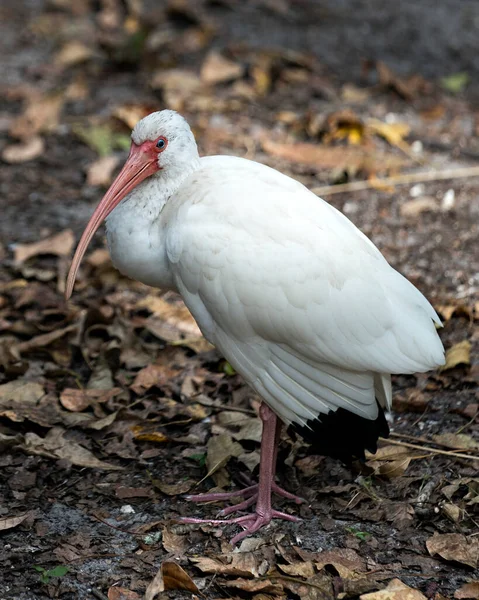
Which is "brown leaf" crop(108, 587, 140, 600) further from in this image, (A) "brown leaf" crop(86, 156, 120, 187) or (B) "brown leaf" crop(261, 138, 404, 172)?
(B) "brown leaf" crop(261, 138, 404, 172)

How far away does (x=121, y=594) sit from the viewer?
3291 millimetres

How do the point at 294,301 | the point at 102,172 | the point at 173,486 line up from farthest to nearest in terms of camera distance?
1. the point at 102,172
2. the point at 173,486
3. the point at 294,301

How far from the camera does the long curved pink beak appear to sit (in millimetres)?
4012

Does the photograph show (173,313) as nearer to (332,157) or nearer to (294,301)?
(294,301)

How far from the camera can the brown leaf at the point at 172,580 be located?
327 centimetres

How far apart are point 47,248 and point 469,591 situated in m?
3.46

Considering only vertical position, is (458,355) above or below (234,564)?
above

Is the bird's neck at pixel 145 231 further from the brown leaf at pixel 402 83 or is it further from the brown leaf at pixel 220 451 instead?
the brown leaf at pixel 402 83

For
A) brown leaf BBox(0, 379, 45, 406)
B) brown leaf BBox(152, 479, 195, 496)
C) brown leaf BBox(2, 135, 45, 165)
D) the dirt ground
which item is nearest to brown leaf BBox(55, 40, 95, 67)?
the dirt ground

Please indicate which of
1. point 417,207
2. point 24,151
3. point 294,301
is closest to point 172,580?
point 294,301

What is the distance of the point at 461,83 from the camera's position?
7.79m

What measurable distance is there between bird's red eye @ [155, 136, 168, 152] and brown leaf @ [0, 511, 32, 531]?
164 centimetres

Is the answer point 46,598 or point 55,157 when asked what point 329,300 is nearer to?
point 46,598

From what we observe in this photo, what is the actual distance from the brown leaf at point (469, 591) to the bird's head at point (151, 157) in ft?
6.55
